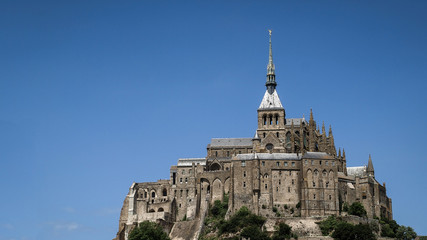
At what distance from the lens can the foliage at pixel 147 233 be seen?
397 feet

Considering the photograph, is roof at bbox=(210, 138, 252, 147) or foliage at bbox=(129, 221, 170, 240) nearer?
foliage at bbox=(129, 221, 170, 240)

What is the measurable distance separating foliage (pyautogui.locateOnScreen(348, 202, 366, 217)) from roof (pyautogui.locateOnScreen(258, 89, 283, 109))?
26263 mm

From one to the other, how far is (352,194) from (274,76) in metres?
30.2

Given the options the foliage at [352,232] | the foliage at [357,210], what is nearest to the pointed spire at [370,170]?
the foliage at [357,210]

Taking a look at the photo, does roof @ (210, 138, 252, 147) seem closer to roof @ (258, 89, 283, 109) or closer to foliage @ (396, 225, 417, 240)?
roof @ (258, 89, 283, 109)

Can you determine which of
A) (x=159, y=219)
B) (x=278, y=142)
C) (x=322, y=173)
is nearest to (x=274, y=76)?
(x=278, y=142)

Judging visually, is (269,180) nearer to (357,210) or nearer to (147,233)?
(357,210)

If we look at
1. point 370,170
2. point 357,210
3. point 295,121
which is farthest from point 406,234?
point 295,121

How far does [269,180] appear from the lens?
412 ft

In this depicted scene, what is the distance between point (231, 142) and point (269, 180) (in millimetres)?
17487

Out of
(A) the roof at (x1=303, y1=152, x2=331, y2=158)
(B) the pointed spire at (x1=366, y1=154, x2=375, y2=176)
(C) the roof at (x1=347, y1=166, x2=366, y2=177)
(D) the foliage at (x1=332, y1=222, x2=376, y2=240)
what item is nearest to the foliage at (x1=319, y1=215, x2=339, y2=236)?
(D) the foliage at (x1=332, y1=222, x2=376, y2=240)

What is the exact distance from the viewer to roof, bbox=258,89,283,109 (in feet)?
462

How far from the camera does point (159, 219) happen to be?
127 meters

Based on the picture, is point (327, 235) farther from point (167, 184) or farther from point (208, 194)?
point (167, 184)
